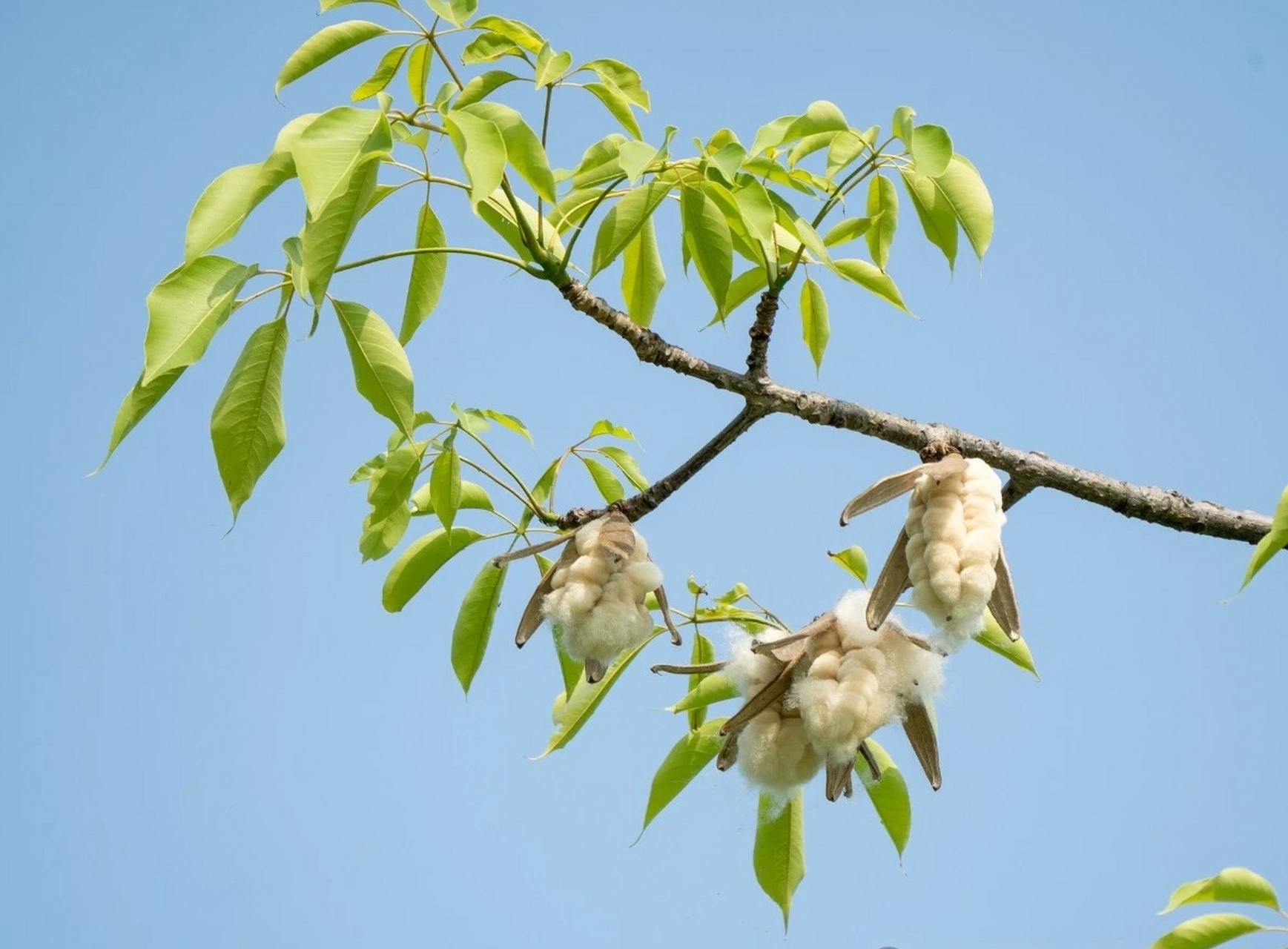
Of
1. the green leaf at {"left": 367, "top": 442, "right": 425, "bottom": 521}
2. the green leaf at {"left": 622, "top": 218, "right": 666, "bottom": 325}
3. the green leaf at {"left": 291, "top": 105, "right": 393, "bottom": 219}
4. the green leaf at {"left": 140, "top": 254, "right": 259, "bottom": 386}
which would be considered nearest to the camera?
the green leaf at {"left": 291, "top": 105, "right": 393, "bottom": 219}

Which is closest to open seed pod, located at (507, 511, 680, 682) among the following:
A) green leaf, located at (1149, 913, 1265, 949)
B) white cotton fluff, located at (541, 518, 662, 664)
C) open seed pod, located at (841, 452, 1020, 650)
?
white cotton fluff, located at (541, 518, 662, 664)

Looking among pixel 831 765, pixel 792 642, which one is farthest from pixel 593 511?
pixel 831 765

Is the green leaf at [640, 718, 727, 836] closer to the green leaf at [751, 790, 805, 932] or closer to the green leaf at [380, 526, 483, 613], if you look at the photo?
the green leaf at [751, 790, 805, 932]

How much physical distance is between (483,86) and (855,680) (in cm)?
137

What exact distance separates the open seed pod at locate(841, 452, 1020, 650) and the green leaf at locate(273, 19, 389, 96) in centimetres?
149

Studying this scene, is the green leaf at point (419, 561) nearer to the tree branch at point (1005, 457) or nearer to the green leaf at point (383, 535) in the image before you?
the green leaf at point (383, 535)

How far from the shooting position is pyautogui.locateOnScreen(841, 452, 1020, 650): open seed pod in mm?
2014

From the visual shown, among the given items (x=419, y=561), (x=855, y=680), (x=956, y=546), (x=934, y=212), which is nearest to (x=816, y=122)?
(x=934, y=212)

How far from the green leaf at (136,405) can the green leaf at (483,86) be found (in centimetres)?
78

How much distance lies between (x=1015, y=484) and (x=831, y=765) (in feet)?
2.09

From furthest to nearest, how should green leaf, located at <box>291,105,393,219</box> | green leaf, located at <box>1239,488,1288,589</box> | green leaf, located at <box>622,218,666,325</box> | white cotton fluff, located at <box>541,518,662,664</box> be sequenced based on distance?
green leaf, located at <box>622,218,666,325</box> → white cotton fluff, located at <box>541,518,662,664</box> → green leaf, located at <box>291,105,393,219</box> → green leaf, located at <box>1239,488,1288,589</box>

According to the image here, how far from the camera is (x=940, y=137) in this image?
8.02ft

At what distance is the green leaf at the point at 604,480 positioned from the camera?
3.34m

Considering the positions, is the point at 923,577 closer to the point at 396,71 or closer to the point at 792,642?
the point at 792,642
